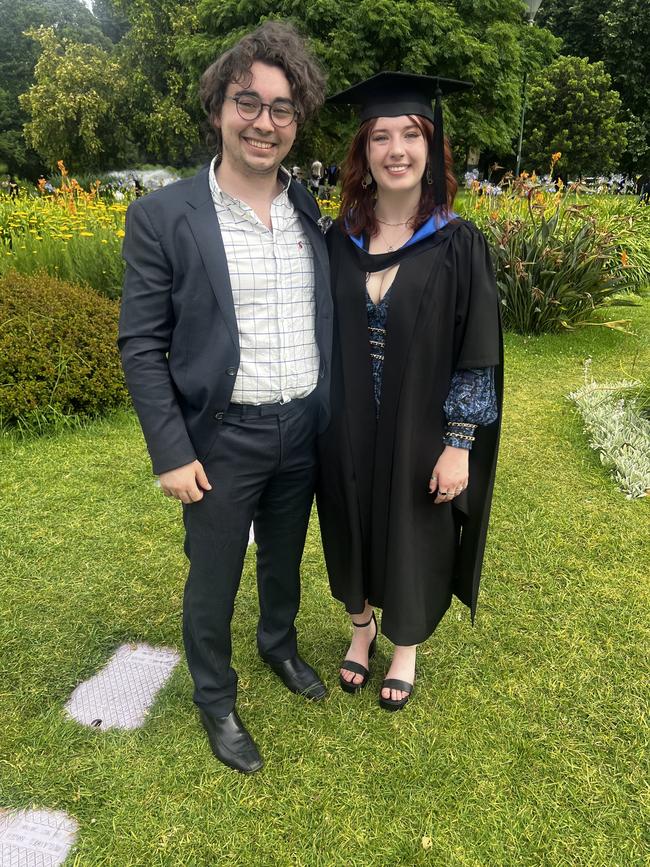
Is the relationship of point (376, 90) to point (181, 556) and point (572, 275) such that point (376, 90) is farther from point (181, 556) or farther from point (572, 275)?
point (572, 275)

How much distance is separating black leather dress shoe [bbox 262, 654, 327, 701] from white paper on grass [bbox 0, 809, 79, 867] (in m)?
0.81

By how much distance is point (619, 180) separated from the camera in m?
9.70

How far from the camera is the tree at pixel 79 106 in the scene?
2255 cm

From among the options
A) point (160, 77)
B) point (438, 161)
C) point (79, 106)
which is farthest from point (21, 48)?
point (438, 161)

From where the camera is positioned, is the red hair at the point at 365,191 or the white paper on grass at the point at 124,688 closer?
the red hair at the point at 365,191

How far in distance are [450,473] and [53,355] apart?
331cm

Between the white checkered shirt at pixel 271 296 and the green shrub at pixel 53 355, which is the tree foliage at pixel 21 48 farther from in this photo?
the white checkered shirt at pixel 271 296

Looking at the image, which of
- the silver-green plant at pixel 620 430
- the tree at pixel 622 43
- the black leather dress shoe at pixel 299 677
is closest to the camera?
the black leather dress shoe at pixel 299 677

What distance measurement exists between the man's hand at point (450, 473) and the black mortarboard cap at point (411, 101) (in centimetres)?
76

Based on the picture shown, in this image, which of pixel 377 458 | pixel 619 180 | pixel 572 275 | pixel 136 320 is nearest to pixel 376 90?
pixel 136 320

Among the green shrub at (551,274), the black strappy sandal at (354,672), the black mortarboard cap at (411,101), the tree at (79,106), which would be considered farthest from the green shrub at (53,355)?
the tree at (79,106)

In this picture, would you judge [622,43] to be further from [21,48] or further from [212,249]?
[21,48]

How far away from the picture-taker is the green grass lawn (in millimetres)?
1804

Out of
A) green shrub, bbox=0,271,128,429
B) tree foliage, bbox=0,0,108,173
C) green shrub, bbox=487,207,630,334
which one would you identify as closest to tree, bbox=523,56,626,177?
green shrub, bbox=487,207,630,334
